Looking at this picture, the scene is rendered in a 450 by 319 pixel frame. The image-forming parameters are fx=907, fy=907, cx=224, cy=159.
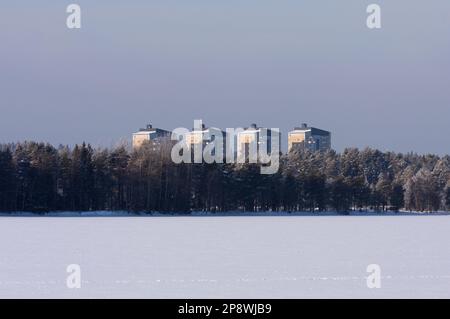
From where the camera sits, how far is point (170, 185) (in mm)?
82688

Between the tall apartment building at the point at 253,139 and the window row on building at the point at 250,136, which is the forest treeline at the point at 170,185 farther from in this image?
the tall apartment building at the point at 253,139

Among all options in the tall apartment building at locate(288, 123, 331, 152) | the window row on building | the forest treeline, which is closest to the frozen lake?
the forest treeline

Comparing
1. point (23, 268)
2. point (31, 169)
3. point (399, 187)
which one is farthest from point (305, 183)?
point (23, 268)

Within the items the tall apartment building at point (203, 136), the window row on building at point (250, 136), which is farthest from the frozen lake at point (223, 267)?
the tall apartment building at point (203, 136)

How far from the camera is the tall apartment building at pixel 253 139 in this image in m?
127

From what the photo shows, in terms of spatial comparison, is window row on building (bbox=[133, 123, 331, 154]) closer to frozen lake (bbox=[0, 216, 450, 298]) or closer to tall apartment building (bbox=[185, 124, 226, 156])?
tall apartment building (bbox=[185, 124, 226, 156])

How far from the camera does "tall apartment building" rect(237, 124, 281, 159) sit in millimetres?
127412

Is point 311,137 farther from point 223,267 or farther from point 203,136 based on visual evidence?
point 223,267

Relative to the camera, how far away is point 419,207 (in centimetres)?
10462

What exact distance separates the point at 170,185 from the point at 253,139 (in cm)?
4919

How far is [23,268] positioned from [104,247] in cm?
763

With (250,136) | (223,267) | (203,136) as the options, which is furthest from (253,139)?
(223,267)

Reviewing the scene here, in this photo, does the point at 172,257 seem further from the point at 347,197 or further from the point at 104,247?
the point at 347,197

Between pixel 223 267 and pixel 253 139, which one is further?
pixel 253 139
